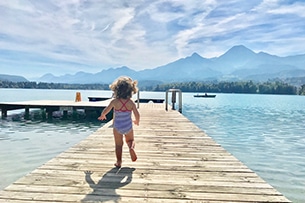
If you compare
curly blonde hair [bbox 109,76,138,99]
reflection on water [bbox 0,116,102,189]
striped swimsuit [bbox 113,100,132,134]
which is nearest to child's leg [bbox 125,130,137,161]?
striped swimsuit [bbox 113,100,132,134]

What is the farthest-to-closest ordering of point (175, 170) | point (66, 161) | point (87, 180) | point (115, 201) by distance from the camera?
point (66, 161)
point (175, 170)
point (87, 180)
point (115, 201)

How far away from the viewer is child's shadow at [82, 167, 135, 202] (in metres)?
3.35

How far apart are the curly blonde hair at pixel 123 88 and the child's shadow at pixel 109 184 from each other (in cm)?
126

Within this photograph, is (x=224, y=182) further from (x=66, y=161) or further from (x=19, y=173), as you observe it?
(x=19, y=173)

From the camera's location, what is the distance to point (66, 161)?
16.4 feet

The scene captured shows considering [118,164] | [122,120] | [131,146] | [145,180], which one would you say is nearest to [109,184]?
[145,180]

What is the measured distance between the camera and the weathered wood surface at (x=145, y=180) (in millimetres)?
3402

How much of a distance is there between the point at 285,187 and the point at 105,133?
5.30 metres

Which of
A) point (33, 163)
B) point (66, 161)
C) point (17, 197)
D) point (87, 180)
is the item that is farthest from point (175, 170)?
point (33, 163)

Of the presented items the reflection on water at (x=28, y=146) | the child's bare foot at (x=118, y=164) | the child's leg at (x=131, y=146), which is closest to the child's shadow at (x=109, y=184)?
the child's bare foot at (x=118, y=164)

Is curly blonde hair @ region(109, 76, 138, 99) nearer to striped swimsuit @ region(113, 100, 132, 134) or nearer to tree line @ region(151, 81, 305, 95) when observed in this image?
striped swimsuit @ region(113, 100, 132, 134)

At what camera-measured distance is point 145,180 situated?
159 inches

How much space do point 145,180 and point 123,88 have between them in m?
1.62

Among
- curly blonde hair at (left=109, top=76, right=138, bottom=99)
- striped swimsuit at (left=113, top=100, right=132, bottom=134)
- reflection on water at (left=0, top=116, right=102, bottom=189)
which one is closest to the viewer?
curly blonde hair at (left=109, top=76, right=138, bottom=99)
